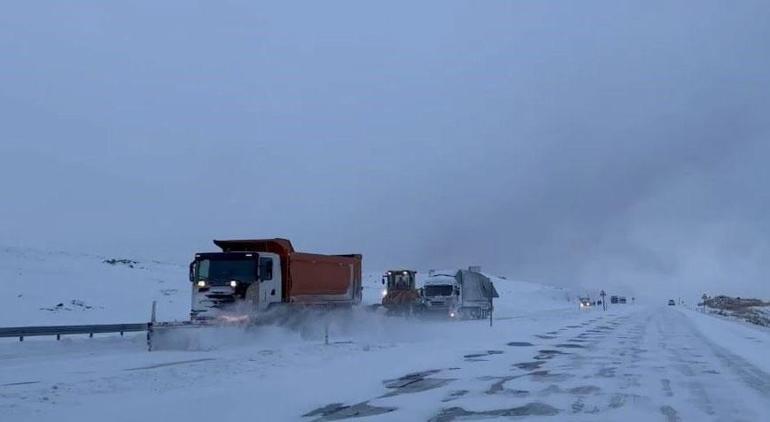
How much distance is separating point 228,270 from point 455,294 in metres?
27.6

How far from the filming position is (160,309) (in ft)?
170

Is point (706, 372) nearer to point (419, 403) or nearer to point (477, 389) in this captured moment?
point (477, 389)

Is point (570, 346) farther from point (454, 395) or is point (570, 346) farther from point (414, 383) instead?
point (454, 395)

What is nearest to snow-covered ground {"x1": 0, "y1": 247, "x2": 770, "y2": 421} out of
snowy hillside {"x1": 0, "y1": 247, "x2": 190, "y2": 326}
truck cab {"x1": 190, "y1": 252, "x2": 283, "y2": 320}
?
truck cab {"x1": 190, "y1": 252, "x2": 283, "y2": 320}

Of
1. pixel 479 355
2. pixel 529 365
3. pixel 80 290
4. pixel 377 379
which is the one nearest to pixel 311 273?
pixel 479 355

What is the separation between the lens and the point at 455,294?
53.2 metres

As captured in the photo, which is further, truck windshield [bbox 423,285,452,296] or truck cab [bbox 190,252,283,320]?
truck windshield [bbox 423,285,452,296]

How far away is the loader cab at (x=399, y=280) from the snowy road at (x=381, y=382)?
2295cm

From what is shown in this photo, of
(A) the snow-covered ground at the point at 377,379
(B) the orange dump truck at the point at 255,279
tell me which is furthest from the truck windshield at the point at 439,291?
(A) the snow-covered ground at the point at 377,379

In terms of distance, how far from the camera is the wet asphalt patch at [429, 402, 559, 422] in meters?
12.0

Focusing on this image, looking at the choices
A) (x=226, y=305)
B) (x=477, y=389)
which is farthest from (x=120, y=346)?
(x=477, y=389)

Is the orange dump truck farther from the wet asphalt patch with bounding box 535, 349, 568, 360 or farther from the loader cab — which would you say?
the loader cab

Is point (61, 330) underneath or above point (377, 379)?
above

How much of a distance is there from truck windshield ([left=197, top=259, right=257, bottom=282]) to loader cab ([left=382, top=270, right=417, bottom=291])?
77.2 feet
